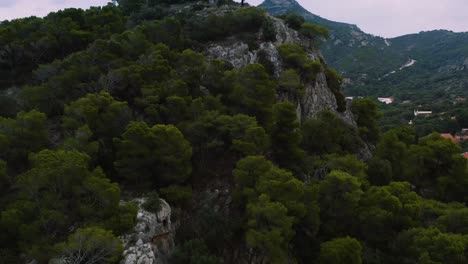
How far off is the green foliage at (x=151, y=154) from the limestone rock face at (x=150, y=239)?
6.62ft

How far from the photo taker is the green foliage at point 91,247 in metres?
17.6

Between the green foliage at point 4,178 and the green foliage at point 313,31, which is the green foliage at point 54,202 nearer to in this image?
the green foliage at point 4,178

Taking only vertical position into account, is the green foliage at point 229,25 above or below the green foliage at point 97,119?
above

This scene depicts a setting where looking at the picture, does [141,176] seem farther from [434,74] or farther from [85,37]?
[434,74]

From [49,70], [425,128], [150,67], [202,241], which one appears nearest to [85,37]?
[49,70]

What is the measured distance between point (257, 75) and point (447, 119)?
70.5m

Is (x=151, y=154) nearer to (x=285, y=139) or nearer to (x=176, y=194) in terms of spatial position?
(x=176, y=194)

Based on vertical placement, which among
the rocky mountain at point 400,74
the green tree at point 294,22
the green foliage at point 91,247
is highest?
the green tree at point 294,22

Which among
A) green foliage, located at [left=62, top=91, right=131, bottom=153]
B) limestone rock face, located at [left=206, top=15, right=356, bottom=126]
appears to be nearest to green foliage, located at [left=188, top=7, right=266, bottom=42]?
limestone rock face, located at [left=206, top=15, right=356, bottom=126]

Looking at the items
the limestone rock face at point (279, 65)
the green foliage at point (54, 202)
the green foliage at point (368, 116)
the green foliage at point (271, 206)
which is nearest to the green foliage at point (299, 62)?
the limestone rock face at point (279, 65)

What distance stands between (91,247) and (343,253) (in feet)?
45.8

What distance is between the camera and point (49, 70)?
113 ft

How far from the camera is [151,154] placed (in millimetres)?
24031

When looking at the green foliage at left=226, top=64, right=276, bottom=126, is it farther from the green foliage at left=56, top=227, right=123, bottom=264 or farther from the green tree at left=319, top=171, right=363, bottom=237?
the green foliage at left=56, top=227, right=123, bottom=264
